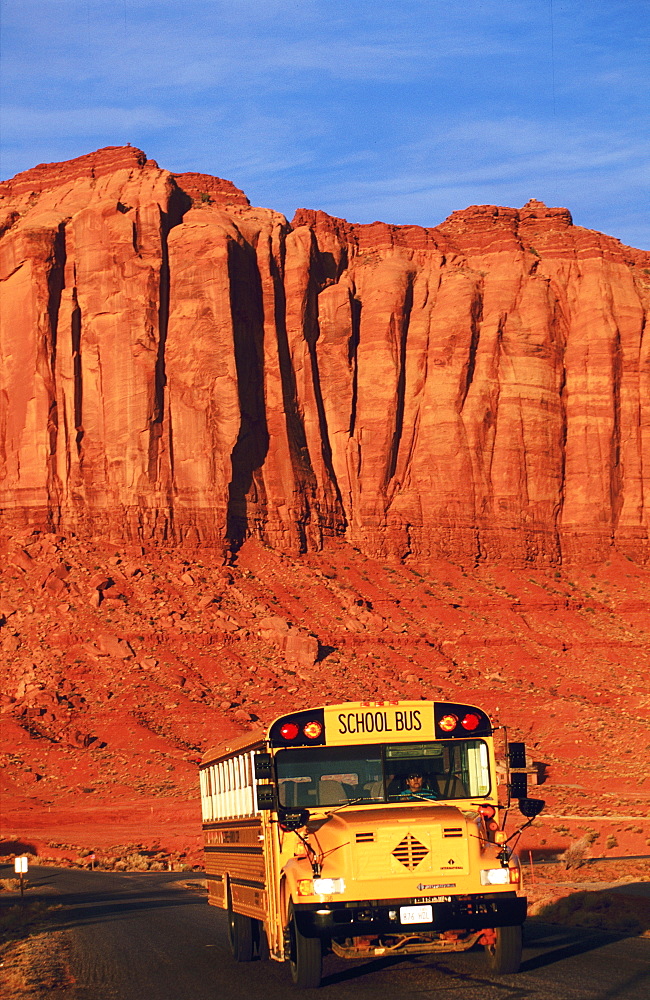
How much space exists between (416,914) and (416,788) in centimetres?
163

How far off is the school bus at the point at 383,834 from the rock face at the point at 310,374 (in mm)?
61234

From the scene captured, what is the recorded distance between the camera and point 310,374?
86.8 metres

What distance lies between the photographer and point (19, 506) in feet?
255

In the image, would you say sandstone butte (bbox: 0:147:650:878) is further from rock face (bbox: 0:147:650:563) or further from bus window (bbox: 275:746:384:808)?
bus window (bbox: 275:746:384:808)

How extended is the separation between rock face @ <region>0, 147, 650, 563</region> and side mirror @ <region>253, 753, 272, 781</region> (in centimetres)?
6141

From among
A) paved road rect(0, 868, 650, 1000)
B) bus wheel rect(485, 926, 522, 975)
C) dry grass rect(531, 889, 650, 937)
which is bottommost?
dry grass rect(531, 889, 650, 937)

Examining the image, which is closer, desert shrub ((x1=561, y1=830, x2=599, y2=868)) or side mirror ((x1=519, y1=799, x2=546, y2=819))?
side mirror ((x1=519, y1=799, x2=546, y2=819))

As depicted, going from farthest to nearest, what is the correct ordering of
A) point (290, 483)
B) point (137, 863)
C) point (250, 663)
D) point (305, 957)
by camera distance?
point (290, 483) < point (250, 663) < point (137, 863) < point (305, 957)

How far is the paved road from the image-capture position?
46.0ft

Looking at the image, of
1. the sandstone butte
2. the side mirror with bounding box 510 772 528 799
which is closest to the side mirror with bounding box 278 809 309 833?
the side mirror with bounding box 510 772 528 799

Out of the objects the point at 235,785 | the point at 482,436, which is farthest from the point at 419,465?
the point at 235,785

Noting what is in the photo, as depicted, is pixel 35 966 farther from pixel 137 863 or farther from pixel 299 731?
pixel 137 863

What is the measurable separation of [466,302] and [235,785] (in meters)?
75.3

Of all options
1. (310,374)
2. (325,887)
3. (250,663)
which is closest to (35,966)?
(325,887)
